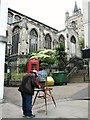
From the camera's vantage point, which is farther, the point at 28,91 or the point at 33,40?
the point at 33,40

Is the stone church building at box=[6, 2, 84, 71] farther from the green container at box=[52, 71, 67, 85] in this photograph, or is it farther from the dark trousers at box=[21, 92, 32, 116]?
the dark trousers at box=[21, 92, 32, 116]

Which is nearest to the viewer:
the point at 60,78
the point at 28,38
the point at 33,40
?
the point at 60,78

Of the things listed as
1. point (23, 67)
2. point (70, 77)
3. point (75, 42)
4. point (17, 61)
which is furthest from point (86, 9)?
point (75, 42)

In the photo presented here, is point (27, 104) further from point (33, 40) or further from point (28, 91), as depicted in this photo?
point (33, 40)

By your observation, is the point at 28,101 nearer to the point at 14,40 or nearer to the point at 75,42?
the point at 14,40

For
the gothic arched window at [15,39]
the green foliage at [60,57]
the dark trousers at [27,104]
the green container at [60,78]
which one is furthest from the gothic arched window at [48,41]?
the dark trousers at [27,104]

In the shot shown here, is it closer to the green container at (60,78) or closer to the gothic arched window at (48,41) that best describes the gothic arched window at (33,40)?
the gothic arched window at (48,41)

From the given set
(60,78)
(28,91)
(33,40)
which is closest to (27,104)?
(28,91)

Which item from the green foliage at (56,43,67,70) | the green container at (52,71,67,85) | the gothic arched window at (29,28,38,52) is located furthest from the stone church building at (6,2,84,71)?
the green container at (52,71,67,85)

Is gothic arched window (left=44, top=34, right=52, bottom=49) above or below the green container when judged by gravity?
above

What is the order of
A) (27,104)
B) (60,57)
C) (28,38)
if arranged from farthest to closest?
(28,38) < (60,57) < (27,104)

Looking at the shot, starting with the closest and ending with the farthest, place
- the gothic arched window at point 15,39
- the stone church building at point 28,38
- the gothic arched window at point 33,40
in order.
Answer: the stone church building at point 28,38, the gothic arched window at point 15,39, the gothic arched window at point 33,40

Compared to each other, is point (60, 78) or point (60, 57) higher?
point (60, 57)

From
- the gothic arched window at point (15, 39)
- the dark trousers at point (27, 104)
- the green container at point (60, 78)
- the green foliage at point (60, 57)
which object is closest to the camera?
the dark trousers at point (27, 104)
